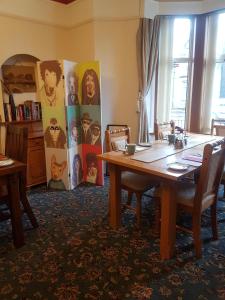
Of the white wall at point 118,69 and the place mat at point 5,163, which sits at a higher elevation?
the white wall at point 118,69

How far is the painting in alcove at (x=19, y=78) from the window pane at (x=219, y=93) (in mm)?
2978

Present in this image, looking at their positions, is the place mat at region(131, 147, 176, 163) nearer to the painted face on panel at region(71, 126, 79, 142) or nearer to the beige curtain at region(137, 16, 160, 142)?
the painted face on panel at region(71, 126, 79, 142)

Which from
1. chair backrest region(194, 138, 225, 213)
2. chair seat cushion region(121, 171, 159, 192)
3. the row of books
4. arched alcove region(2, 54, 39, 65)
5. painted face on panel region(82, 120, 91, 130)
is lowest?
chair seat cushion region(121, 171, 159, 192)

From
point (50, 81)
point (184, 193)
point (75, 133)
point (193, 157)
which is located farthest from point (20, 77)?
point (184, 193)

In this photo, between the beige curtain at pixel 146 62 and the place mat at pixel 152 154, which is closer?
the place mat at pixel 152 154

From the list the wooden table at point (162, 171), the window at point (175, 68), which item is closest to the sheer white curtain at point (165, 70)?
the window at point (175, 68)

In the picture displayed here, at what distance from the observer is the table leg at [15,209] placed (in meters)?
2.10

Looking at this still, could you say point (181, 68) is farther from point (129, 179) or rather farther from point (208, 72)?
point (129, 179)

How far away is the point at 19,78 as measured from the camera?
3666 millimetres

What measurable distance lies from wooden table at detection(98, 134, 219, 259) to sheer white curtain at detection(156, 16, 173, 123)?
1.58m

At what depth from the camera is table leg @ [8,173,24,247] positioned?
6.89ft

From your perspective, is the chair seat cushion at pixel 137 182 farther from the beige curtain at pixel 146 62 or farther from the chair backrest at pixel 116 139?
the beige curtain at pixel 146 62

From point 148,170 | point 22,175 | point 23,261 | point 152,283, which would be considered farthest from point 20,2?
point 152,283

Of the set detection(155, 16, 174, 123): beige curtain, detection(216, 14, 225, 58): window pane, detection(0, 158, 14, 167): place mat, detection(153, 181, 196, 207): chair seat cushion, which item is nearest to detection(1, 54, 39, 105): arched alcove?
detection(0, 158, 14, 167): place mat
